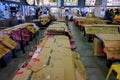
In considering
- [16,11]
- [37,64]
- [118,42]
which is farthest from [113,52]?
[16,11]

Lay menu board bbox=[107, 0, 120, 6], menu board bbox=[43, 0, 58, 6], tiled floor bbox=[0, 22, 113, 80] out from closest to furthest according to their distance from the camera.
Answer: tiled floor bbox=[0, 22, 113, 80] → menu board bbox=[107, 0, 120, 6] → menu board bbox=[43, 0, 58, 6]

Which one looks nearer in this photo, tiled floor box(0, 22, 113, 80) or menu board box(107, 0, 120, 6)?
tiled floor box(0, 22, 113, 80)

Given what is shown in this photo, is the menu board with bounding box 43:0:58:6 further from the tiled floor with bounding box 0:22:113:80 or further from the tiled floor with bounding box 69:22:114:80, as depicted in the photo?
the tiled floor with bounding box 0:22:113:80

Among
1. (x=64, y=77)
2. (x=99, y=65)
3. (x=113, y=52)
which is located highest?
(x=64, y=77)

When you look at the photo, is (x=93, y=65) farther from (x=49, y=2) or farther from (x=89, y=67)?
(x=49, y=2)

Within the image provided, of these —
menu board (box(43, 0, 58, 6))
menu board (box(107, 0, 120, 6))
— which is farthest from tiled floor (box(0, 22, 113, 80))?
menu board (box(43, 0, 58, 6))

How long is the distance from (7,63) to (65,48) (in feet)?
7.79

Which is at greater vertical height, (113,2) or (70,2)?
(70,2)

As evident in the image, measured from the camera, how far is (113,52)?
4199 millimetres

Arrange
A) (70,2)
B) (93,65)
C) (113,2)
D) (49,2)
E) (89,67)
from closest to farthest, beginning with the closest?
(89,67), (93,65), (113,2), (49,2), (70,2)

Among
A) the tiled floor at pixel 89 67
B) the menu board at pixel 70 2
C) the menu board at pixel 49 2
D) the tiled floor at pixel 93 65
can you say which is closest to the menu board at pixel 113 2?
the menu board at pixel 70 2

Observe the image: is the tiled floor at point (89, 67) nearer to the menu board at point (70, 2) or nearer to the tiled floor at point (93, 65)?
the tiled floor at point (93, 65)

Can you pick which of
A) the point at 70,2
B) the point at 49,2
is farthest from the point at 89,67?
the point at 70,2

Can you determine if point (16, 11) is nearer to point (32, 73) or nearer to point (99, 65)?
point (99, 65)
